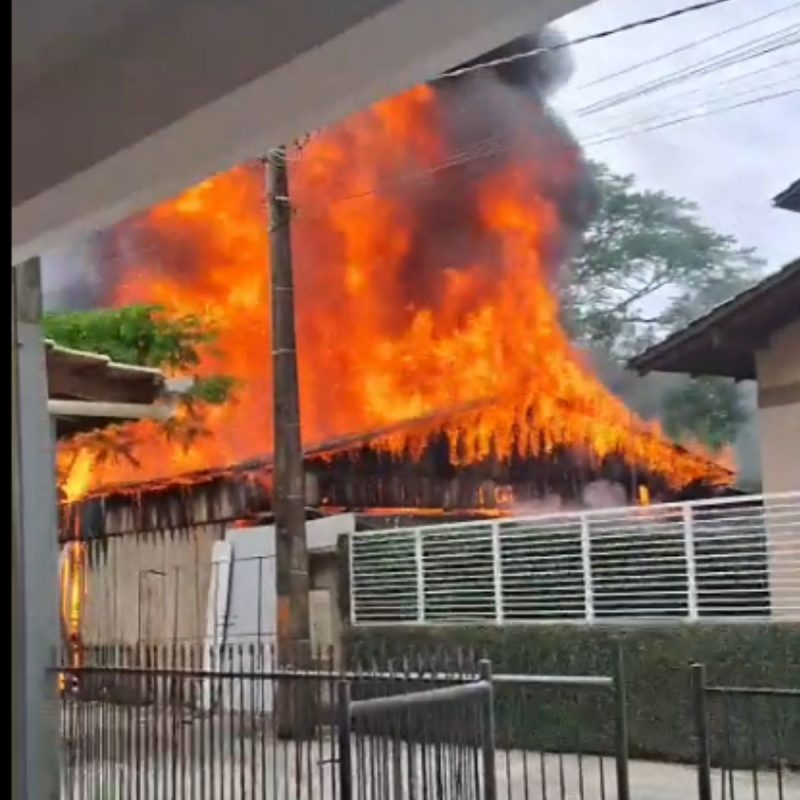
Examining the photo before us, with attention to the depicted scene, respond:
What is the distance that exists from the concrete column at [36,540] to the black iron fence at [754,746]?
4.87ft

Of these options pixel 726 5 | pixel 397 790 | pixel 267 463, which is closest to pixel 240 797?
pixel 397 790

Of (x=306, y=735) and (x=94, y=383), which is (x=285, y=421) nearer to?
(x=94, y=383)

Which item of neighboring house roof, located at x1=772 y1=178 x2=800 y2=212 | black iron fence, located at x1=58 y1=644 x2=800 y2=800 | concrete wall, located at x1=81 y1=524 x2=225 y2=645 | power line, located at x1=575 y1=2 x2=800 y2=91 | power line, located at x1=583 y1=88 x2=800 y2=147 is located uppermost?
power line, located at x1=575 y1=2 x2=800 y2=91

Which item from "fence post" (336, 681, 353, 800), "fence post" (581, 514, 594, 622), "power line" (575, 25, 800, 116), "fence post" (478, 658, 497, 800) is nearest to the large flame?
"power line" (575, 25, 800, 116)

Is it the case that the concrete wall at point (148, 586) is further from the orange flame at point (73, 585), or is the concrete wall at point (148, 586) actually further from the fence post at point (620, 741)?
the fence post at point (620, 741)

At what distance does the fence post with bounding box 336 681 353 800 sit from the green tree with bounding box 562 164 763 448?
5.78 feet

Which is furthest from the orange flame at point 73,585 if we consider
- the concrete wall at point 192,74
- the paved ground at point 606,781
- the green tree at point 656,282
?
the concrete wall at point 192,74

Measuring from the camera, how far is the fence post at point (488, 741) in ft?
7.33

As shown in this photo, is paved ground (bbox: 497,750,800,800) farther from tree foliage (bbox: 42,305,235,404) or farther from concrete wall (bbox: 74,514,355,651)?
tree foliage (bbox: 42,305,235,404)

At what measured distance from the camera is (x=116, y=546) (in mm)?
4141

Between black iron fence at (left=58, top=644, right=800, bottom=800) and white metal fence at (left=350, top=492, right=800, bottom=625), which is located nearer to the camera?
black iron fence at (left=58, top=644, right=800, bottom=800)

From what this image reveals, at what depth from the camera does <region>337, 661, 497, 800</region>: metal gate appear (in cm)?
218

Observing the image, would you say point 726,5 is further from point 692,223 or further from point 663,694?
point 663,694

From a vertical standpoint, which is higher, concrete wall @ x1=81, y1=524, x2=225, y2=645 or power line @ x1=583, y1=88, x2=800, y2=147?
power line @ x1=583, y1=88, x2=800, y2=147
